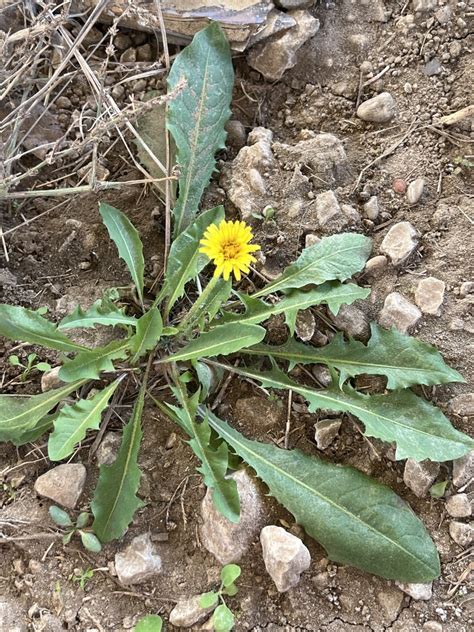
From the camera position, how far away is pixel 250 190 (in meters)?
2.38

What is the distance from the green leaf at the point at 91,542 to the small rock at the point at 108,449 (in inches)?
9.5

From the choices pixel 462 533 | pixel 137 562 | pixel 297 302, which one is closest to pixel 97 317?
pixel 297 302

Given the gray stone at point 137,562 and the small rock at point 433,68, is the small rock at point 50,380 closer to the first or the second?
the gray stone at point 137,562

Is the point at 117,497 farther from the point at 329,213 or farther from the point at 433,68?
the point at 433,68

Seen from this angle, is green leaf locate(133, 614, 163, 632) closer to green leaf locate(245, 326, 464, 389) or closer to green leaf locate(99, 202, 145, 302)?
green leaf locate(245, 326, 464, 389)

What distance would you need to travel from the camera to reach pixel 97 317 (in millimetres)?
2104

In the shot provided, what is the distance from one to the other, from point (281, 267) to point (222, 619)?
121cm

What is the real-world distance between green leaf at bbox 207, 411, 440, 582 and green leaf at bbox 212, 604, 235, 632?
0.36 m

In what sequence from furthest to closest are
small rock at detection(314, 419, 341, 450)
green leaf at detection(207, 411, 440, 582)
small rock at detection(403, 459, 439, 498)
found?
small rock at detection(314, 419, 341, 450) → small rock at detection(403, 459, 439, 498) → green leaf at detection(207, 411, 440, 582)

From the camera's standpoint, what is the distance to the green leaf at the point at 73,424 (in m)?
1.90

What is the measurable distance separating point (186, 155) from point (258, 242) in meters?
0.43

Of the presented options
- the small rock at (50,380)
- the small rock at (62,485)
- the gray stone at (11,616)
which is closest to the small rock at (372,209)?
the small rock at (50,380)

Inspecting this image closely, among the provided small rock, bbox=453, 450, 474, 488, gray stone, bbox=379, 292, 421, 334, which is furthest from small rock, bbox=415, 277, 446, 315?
small rock, bbox=453, 450, 474, 488

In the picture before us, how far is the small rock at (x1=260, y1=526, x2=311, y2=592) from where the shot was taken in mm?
1964
